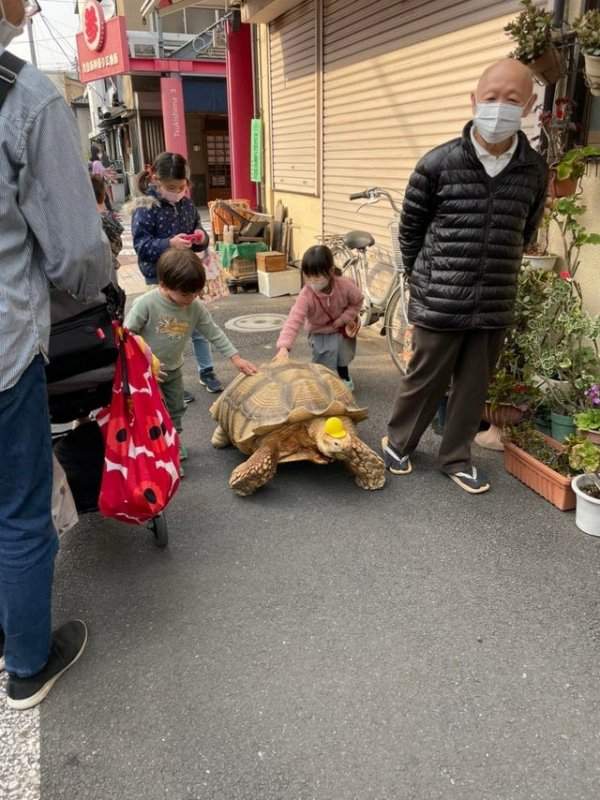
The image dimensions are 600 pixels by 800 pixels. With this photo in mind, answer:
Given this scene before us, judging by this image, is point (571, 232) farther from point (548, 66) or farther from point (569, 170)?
point (548, 66)

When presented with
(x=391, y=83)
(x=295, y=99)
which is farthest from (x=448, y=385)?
(x=295, y=99)

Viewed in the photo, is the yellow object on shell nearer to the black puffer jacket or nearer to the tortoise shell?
the tortoise shell

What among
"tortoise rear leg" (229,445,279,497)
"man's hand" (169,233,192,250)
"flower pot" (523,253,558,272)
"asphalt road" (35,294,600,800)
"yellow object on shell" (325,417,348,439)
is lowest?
"asphalt road" (35,294,600,800)

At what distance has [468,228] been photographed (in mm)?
3232

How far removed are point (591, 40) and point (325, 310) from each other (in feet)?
7.82

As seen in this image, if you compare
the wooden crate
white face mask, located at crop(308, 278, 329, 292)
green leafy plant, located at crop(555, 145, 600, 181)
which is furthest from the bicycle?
the wooden crate

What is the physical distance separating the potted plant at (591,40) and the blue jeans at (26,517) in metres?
3.21

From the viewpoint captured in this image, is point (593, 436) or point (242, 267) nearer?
point (593, 436)

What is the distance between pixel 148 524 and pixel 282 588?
0.87m

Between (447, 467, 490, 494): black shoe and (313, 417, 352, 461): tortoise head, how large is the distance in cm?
Answer: 74

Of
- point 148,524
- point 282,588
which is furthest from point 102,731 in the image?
point 148,524

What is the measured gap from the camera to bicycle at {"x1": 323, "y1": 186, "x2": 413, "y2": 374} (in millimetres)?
5371

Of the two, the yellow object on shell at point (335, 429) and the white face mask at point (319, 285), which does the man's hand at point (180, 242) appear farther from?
the yellow object on shell at point (335, 429)

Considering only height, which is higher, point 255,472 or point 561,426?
point 561,426
